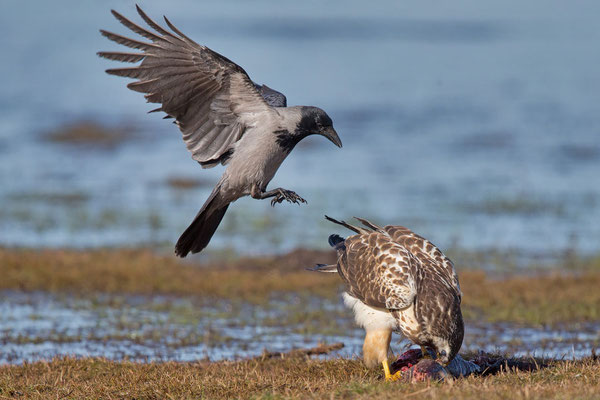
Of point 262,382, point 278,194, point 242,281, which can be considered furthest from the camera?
point 242,281

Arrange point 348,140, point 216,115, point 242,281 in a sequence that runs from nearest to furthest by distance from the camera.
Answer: point 216,115 < point 242,281 < point 348,140

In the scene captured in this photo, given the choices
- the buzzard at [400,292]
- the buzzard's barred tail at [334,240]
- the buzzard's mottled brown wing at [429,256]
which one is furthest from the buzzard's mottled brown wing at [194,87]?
the buzzard's mottled brown wing at [429,256]

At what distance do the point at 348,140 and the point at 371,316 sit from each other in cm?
1433

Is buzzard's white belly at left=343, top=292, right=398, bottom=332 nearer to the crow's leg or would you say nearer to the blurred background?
the crow's leg

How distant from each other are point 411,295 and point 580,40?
32.6 meters

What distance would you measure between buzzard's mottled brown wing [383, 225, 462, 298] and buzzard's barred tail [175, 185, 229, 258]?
1.46 meters

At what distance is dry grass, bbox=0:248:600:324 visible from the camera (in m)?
9.78

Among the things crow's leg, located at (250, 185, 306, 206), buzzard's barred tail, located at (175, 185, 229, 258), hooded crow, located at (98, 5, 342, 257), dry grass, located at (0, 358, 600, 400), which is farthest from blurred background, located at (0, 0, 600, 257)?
dry grass, located at (0, 358, 600, 400)

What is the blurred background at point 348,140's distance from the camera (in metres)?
13.6

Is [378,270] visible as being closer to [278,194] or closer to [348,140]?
[278,194]

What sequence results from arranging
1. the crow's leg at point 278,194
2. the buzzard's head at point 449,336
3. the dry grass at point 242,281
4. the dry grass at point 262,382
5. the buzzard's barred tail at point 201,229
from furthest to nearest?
1. the dry grass at point 242,281
2. the buzzard's barred tail at point 201,229
3. the crow's leg at point 278,194
4. the buzzard's head at point 449,336
5. the dry grass at point 262,382

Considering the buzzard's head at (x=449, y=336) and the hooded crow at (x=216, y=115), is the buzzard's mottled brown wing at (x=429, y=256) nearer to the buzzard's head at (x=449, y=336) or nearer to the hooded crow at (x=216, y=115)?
the buzzard's head at (x=449, y=336)

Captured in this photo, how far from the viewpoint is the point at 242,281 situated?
35.0ft

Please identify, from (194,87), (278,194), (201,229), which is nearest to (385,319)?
(278,194)
